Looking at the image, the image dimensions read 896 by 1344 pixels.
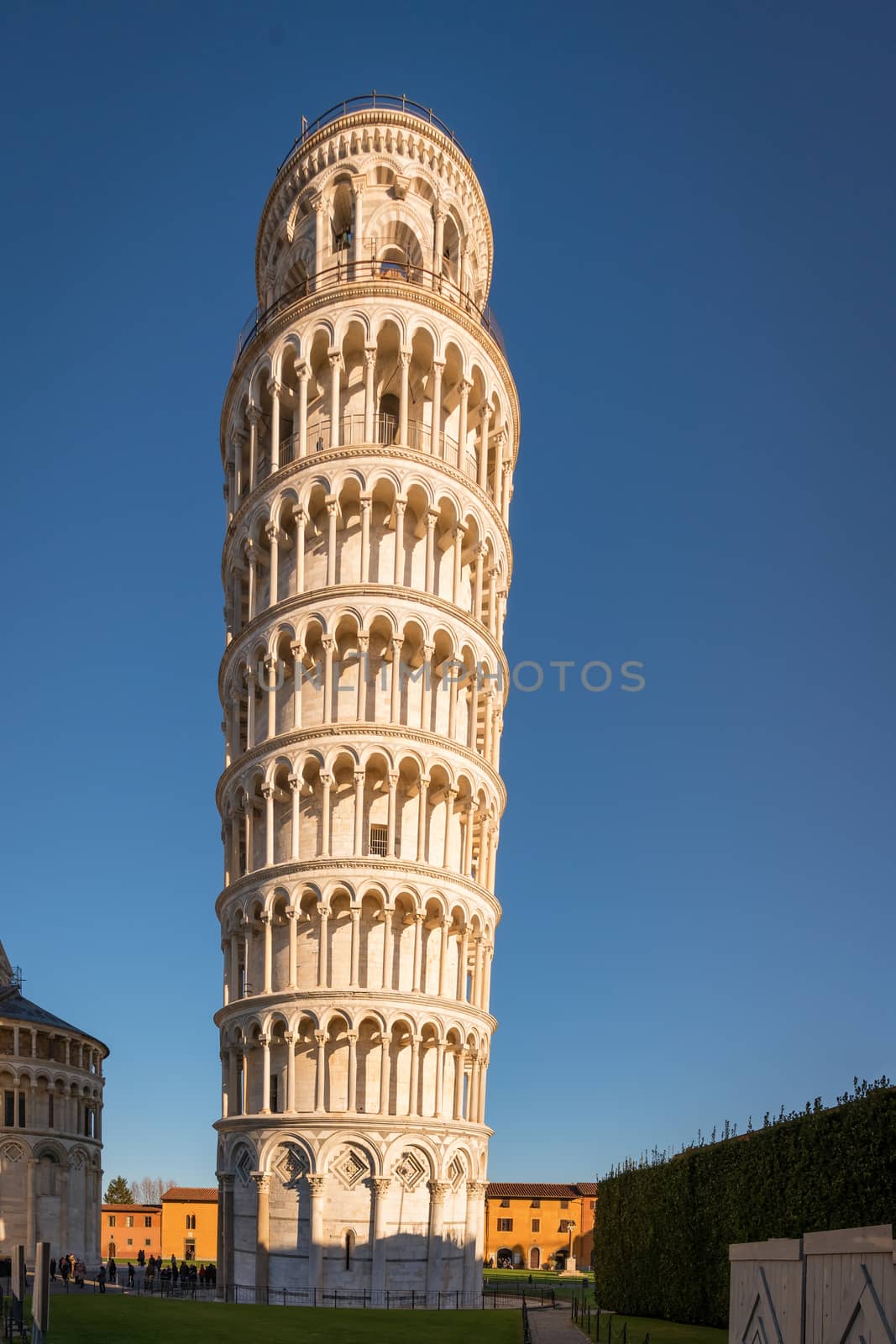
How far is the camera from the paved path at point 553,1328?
103 feet

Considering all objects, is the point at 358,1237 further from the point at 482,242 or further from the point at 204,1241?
the point at 204,1241

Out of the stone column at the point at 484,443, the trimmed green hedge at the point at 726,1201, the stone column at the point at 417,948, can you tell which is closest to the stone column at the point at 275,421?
the stone column at the point at 484,443

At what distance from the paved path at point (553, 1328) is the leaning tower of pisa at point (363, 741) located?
11.3ft

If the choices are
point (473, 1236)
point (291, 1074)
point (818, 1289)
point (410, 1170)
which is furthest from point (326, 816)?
point (818, 1289)

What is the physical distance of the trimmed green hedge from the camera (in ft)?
75.0

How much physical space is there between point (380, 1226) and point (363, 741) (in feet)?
57.6

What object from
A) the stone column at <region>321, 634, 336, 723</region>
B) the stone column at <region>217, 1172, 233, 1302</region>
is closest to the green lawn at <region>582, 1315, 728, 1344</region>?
the stone column at <region>217, 1172, 233, 1302</region>

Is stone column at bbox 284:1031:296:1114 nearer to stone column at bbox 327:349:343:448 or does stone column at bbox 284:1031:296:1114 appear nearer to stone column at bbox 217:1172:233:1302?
stone column at bbox 217:1172:233:1302

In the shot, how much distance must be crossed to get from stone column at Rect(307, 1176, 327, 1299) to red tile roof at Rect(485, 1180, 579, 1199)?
8208 centimetres

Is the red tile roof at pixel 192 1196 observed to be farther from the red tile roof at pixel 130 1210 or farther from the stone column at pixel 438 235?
the stone column at pixel 438 235

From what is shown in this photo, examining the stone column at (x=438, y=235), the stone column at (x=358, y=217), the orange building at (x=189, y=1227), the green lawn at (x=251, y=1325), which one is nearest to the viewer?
the green lawn at (x=251, y=1325)

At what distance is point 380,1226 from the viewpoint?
41938 millimetres

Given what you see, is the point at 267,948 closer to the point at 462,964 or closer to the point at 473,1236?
the point at 462,964

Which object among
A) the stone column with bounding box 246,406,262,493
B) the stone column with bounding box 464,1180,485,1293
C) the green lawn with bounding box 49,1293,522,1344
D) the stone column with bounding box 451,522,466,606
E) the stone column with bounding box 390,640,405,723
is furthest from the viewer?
the stone column with bounding box 246,406,262,493
